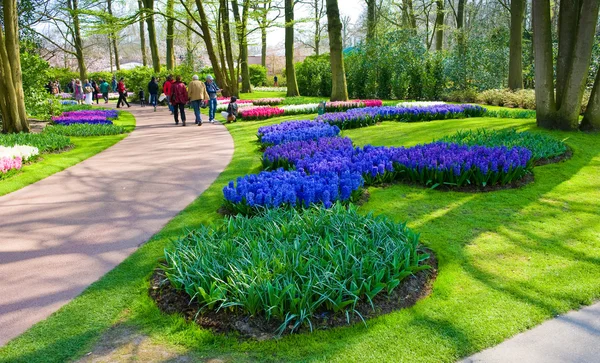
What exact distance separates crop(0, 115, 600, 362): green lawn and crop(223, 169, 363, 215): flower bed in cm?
33

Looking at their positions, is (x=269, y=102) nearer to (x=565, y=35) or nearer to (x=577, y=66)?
(x=565, y=35)

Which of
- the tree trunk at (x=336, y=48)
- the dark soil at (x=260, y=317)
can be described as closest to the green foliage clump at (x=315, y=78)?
the tree trunk at (x=336, y=48)

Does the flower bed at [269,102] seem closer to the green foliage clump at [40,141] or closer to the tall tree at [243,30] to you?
the tall tree at [243,30]

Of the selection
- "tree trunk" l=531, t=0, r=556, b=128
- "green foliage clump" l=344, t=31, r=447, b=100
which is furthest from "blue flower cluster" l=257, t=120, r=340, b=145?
"green foliage clump" l=344, t=31, r=447, b=100

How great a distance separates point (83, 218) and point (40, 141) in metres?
5.79

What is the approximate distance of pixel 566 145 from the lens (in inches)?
279

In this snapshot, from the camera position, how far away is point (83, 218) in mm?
5219

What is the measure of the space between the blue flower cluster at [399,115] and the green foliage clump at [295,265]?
7.72 m

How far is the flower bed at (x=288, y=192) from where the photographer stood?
15.4 feet

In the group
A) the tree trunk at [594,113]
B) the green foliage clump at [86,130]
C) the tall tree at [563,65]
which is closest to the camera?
the tall tree at [563,65]

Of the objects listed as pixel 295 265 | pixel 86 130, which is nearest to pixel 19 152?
pixel 86 130

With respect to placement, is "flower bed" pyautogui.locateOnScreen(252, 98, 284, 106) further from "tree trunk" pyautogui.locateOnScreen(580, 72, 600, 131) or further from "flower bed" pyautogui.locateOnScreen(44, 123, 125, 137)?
"tree trunk" pyautogui.locateOnScreen(580, 72, 600, 131)

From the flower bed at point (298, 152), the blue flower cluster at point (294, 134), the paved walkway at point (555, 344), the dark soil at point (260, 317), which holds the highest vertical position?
the blue flower cluster at point (294, 134)

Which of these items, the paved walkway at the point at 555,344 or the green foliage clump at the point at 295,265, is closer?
the paved walkway at the point at 555,344
